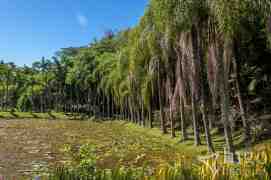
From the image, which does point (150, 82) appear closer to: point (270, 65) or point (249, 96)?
point (249, 96)

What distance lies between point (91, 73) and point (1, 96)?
31.1m

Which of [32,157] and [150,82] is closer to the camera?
[32,157]

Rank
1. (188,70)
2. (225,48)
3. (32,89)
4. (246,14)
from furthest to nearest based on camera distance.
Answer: (32,89)
(188,70)
(225,48)
(246,14)

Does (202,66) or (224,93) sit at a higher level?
(202,66)

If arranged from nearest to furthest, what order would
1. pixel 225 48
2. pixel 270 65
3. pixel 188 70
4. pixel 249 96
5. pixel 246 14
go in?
pixel 246 14 < pixel 225 48 < pixel 188 70 < pixel 270 65 < pixel 249 96

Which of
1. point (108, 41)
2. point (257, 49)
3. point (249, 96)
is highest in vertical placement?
point (108, 41)

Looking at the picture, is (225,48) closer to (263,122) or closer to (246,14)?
(246,14)

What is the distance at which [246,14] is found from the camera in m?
11.6

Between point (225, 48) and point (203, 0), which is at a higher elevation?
point (203, 0)

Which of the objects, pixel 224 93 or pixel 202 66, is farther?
pixel 202 66

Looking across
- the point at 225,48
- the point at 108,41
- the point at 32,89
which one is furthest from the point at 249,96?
the point at 32,89

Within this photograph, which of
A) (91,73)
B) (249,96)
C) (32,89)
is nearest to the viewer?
(249,96)

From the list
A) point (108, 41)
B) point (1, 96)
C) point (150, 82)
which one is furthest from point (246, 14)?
point (1, 96)

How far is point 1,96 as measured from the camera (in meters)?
85.2
